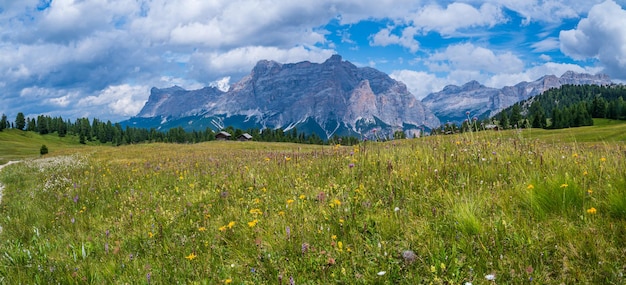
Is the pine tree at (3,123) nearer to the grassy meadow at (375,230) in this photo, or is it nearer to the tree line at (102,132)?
the tree line at (102,132)

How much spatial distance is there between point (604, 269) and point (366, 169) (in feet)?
14.4

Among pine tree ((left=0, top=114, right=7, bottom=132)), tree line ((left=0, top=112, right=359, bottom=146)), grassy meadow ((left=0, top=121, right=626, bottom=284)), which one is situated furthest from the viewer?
tree line ((left=0, top=112, right=359, bottom=146))

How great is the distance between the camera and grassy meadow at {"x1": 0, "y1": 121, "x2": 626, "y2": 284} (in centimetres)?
324

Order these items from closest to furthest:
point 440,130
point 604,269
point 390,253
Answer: point 604,269 < point 390,253 < point 440,130

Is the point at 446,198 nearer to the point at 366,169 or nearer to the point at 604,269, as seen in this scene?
the point at 604,269

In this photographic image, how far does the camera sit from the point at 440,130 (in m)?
10.8

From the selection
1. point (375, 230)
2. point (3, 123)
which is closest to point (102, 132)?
point (3, 123)

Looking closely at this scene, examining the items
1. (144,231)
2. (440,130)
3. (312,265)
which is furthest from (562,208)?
(440,130)

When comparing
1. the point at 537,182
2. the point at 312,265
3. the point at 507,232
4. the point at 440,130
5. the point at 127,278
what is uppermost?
the point at 440,130

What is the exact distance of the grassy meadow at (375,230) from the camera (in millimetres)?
3242

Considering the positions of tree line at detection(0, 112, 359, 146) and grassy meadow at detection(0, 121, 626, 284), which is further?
tree line at detection(0, 112, 359, 146)

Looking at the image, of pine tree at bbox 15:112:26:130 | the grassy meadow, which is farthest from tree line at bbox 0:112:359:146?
the grassy meadow

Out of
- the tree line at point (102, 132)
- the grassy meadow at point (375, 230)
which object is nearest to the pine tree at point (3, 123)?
the tree line at point (102, 132)

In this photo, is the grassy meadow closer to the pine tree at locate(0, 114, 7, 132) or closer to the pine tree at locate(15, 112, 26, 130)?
the pine tree at locate(0, 114, 7, 132)
